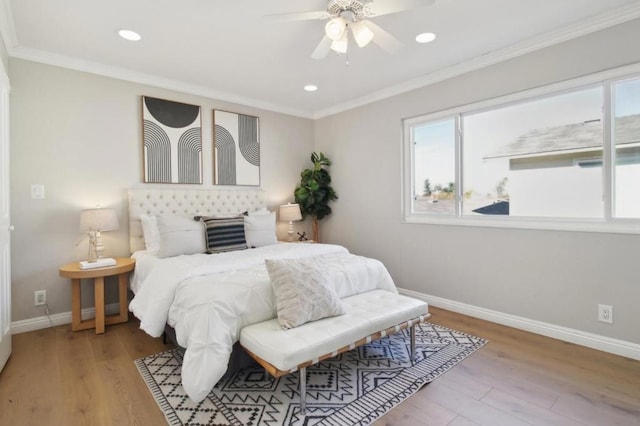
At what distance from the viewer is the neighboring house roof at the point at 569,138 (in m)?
2.54

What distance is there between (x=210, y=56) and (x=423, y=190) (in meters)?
2.76

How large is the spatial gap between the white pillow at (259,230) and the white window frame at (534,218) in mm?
1663

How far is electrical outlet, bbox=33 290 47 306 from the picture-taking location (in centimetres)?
310

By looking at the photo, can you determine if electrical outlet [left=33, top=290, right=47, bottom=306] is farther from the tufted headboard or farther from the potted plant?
the potted plant

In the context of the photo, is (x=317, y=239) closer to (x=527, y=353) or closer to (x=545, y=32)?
(x=527, y=353)

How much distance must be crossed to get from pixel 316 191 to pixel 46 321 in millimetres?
3394

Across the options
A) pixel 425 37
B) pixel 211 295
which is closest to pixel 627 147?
pixel 425 37

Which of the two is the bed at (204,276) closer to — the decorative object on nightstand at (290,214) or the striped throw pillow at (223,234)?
the striped throw pillow at (223,234)

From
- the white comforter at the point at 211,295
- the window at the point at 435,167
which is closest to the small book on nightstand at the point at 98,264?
the white comforter at the point at 211,295

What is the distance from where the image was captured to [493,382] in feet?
7.16

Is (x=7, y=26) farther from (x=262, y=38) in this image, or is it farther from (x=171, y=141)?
(x=262, y=38)

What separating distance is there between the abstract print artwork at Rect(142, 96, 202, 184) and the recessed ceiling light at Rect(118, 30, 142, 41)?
0.90 m

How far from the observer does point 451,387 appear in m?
2.13

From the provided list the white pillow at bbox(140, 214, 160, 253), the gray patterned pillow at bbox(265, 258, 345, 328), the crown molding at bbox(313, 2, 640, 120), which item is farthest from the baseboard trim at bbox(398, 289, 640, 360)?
the white pillow at bbox(140, 214, 160, 253)
